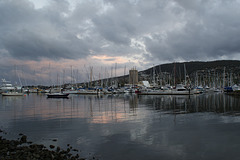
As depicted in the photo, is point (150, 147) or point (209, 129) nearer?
point (150, 147)

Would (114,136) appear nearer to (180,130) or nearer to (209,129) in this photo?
(180,130)

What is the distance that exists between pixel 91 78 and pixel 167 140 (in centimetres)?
12141

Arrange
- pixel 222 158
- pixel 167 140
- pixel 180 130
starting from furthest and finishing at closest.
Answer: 1. pixel 180 130
2. pixel 167 140
3. pixel 222 158

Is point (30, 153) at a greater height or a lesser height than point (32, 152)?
greater

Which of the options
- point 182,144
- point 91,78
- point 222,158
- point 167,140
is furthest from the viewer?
point 91,78

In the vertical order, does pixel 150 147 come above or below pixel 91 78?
below

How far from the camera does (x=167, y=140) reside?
15.9m

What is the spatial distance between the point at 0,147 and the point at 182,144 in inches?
535

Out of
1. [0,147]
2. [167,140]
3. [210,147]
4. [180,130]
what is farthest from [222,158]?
[0,147]

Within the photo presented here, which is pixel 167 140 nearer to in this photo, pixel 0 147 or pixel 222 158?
pixel 222 158

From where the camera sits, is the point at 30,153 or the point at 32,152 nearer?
the point at 30,153

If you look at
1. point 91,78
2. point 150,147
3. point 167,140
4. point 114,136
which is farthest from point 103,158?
point 91,78

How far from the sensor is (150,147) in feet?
46.6

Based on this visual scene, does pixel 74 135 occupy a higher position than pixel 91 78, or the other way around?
pixel 91 78
